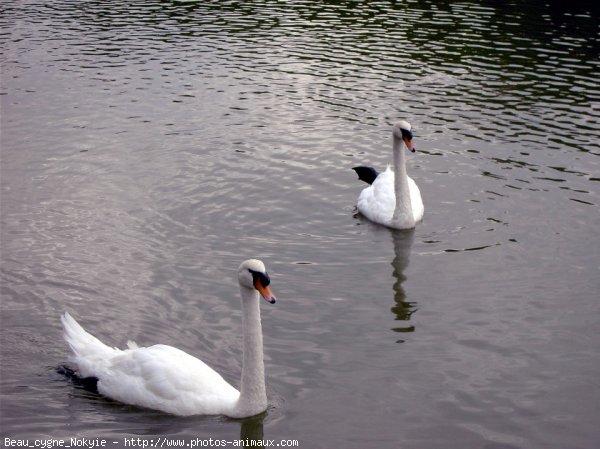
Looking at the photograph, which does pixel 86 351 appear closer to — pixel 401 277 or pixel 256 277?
pixel 256 277

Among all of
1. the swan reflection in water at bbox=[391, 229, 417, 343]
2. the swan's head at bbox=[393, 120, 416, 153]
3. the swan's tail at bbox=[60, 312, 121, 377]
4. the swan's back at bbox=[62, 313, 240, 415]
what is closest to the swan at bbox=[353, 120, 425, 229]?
the swan's head at bbox=[393, 120, 416, 153]

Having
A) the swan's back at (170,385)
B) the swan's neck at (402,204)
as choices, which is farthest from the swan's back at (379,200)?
the swan's back at (170,385)

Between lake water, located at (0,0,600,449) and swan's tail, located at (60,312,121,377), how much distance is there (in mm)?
297

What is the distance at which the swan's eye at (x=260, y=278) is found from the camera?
9.67 metres

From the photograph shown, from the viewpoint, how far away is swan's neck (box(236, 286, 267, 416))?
9867 millimetres

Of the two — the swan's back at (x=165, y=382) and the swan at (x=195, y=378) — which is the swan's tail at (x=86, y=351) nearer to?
the swan's back at (x=165, y=382)

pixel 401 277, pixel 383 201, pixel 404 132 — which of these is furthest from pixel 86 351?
pixel 404 132

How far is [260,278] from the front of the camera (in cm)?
971

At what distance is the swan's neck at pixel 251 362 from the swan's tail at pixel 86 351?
1579mm

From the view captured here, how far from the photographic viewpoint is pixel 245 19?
32156 millimetres

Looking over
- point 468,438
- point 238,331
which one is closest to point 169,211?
point 238,331

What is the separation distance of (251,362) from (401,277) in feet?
15.4

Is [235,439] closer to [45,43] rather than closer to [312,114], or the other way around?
[312,114]

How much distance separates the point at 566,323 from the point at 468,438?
3.21 meters
